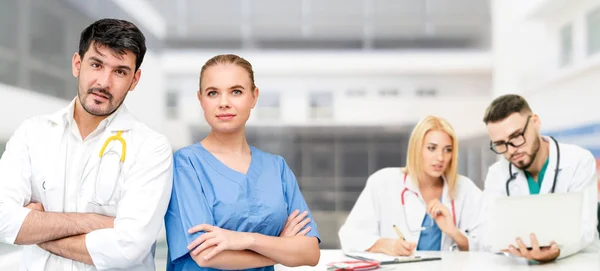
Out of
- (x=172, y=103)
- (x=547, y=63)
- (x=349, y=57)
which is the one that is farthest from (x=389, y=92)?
(x=172, y=103)

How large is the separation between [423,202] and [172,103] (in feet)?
20.2

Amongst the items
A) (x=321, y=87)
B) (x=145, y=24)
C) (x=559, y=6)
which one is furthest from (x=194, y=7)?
(x=559, y=6)

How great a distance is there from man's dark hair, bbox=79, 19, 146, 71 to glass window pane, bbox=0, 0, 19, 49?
3771mm

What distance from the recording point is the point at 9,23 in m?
4.97

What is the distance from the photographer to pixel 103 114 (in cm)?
149

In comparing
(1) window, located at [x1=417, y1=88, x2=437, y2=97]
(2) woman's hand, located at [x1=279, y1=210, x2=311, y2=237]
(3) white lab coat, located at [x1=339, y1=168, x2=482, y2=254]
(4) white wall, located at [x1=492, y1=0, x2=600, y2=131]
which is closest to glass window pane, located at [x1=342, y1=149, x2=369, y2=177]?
(1) window, located at [x1=417, y1=88, x2=437, y2=97]

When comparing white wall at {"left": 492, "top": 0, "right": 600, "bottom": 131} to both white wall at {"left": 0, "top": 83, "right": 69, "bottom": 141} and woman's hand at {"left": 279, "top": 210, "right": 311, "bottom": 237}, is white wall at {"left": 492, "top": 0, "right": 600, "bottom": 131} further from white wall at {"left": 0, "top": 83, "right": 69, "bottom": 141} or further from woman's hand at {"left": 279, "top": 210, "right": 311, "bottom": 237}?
white wall at {"left": 0, "top": 83, "right": 69, "bottom": 141}

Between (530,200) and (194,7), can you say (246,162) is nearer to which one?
(530,200)

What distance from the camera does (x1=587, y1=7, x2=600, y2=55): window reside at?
197 inches

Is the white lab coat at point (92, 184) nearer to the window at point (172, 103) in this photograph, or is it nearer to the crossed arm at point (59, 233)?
the crossed arm at point (59, 233)

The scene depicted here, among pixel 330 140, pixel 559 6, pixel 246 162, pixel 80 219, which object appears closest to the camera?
pixel 80 219

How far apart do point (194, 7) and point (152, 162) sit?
6.56 meters

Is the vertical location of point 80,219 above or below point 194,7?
below

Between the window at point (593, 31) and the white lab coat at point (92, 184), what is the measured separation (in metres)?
4.60
